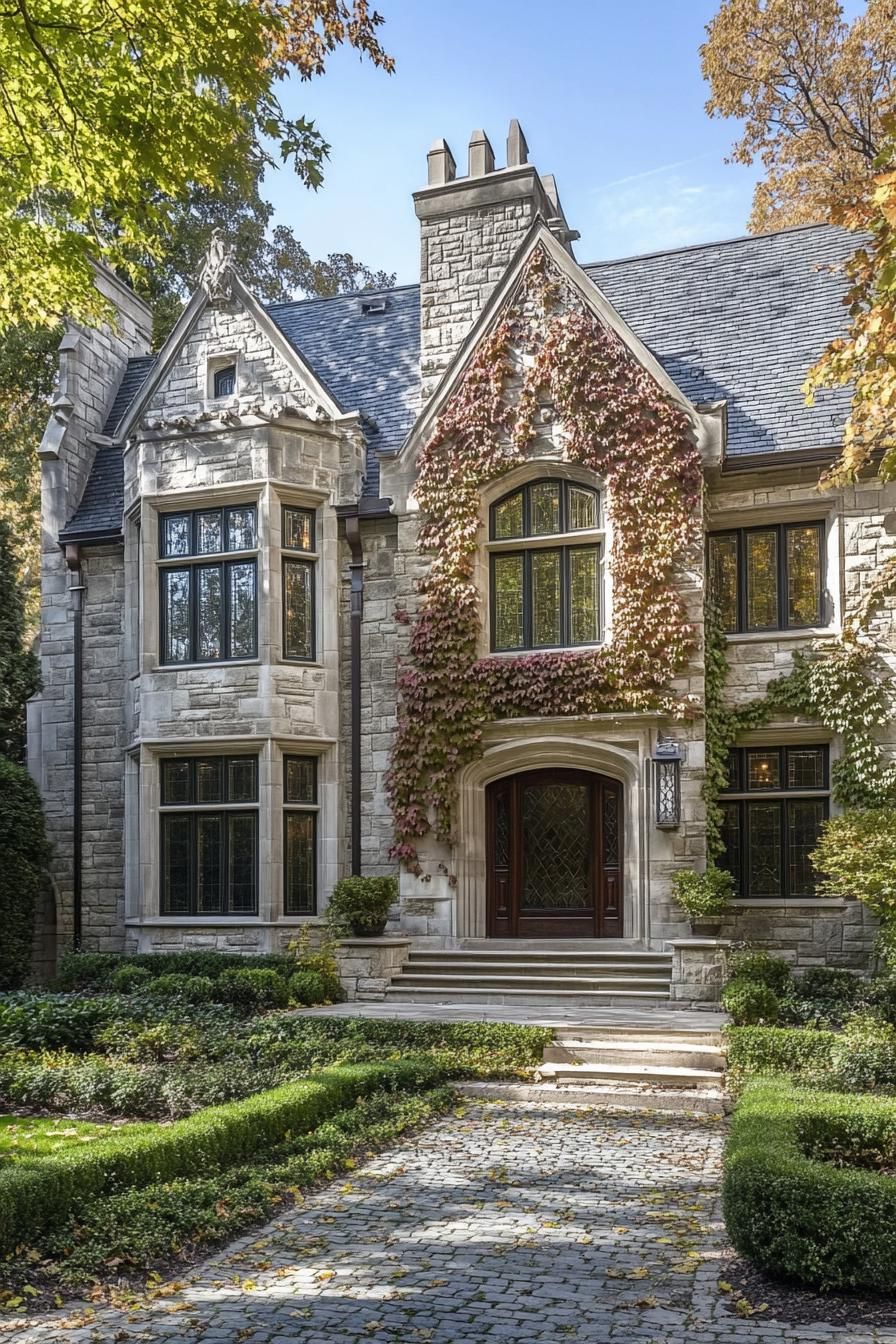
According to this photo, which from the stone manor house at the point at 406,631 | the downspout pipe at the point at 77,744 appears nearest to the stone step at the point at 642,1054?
the stone manor house at the point at 406,631

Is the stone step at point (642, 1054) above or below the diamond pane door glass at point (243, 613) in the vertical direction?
below

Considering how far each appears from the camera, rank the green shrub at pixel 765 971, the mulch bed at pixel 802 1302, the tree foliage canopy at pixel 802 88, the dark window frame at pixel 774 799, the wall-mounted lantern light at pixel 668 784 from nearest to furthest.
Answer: the mulch bed at pixel 802 1302, the green shrub at pixel 765 971, the wall-mounted lantern light at pixel 668 784, the dark window frame at pixel 774 799, the tree foliage canopy at pixel 802 88

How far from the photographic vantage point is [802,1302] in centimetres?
588

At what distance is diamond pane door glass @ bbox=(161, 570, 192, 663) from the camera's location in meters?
17.1

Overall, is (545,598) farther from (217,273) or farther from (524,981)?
(217,273)

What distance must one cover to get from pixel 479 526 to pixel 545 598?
1270mm

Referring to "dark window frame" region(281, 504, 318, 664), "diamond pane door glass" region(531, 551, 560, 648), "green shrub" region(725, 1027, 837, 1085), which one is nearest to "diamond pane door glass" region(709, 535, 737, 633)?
"diamond pane door glass" region(531, 551, 560, 648)

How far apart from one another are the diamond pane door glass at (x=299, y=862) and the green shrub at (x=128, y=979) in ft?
7.28

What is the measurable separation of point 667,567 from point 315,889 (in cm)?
619

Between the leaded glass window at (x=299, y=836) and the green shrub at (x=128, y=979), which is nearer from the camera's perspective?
the green shrub at (x=128, y=979)

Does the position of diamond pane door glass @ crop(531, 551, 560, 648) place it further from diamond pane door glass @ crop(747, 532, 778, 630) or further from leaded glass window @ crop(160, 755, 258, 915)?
leaded glass window @ crop(160, 755, 258, 915)

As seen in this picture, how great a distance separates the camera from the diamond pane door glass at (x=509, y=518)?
1655 cm

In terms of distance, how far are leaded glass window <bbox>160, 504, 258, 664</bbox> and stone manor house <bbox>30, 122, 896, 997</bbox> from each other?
0.04m

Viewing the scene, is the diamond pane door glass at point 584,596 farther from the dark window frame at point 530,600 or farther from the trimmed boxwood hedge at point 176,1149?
the trimmed boxwood hedge at point 176,1149
